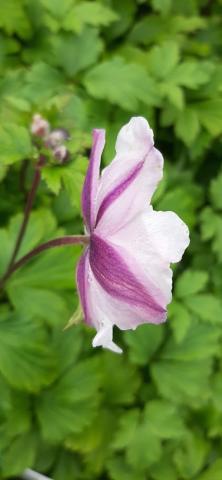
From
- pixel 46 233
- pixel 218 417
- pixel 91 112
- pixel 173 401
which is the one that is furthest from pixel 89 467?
pixel 91 112

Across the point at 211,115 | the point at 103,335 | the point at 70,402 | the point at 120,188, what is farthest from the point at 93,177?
the point at 211,115

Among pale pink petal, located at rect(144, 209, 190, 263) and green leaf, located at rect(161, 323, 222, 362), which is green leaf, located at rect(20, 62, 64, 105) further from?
pale pink petal, located at rect(144, 209, 190, 263)

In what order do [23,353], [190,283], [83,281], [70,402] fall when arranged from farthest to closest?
[190,283] < [70,402] < [23,353] < [83,281]

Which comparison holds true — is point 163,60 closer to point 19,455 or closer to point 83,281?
point 19,455

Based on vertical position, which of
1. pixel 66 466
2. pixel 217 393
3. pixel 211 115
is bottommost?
pixel 217 393

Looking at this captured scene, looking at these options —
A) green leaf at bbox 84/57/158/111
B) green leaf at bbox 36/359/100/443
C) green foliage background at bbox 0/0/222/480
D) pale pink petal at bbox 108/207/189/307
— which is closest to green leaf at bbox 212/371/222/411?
green foliage background at bbox 0/0/222/480

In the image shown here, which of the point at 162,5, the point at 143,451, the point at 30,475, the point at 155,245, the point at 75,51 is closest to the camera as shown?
the point at 155,245

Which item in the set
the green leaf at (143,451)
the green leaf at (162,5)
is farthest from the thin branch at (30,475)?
the green leaf at (162,5)
